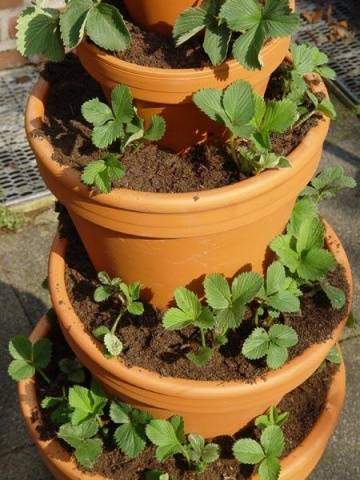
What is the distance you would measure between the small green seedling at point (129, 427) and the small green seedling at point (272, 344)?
0.88 ft

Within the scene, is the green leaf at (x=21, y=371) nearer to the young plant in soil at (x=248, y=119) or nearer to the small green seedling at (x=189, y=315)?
the small green seedling at (x=189, y=315)

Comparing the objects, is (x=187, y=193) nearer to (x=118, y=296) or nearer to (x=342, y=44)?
(x=118, y=296)

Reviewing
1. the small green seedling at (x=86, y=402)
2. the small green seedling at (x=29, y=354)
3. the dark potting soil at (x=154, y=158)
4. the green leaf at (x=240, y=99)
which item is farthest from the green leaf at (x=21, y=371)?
the green leaf at (x=240, y=99)

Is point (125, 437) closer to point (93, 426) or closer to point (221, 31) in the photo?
point (93, 426)

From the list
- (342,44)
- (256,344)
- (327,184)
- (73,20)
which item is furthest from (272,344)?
(342,44)

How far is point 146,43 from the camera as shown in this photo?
4.33ft

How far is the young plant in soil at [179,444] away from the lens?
1.46 metres

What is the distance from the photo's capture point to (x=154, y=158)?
1373mm

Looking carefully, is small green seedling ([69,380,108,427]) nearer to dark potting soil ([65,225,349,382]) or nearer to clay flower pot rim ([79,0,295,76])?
dark potting soil ([65,225,349,382])

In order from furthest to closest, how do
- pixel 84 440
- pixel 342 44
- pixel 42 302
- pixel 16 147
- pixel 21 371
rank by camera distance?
pixel 342 44, pixel 16 147, pixel 42 302, pixel 21 371, pixel 84 440

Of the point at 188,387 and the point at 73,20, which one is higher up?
the point at 73,20

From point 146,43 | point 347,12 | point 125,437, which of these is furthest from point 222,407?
point 347,12

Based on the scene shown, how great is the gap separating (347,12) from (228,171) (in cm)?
258

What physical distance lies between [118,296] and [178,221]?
0.33m
